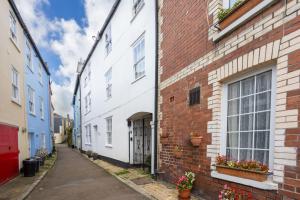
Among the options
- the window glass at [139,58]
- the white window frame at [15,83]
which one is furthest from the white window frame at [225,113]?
the white window frame at [15,83]

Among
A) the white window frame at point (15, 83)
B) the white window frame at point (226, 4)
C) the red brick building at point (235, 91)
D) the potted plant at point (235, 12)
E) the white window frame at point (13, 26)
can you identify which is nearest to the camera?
the red brick building at point (235, 91)

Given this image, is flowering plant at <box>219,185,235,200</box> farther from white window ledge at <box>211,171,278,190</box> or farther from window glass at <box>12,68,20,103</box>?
window glass at <box>12,68,20,103</box>

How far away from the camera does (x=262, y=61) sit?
3.30 m

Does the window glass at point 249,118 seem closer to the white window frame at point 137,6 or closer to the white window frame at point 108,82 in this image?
the white window frame at point 137,6

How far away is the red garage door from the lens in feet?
23.5

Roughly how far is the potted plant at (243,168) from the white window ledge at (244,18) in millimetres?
2447

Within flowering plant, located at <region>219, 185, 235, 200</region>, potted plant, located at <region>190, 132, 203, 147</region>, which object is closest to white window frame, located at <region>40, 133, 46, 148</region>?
potted plant, located at <region>190, 132, 203, 147</region>

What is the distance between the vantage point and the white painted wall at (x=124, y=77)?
7879mm

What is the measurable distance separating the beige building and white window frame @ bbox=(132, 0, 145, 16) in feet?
17.0

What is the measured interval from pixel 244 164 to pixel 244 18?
2.56 m

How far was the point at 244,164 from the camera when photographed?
3.58m

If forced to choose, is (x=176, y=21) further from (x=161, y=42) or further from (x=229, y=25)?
(x=229, y=25)

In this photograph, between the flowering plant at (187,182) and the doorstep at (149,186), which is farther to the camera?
the doorstep at (149,186)

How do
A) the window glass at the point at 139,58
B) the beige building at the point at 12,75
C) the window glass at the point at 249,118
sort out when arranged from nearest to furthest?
the window glass at the point at 249,118 → the beige building at the point at 12,75 → the window glass at the point at 139,58
